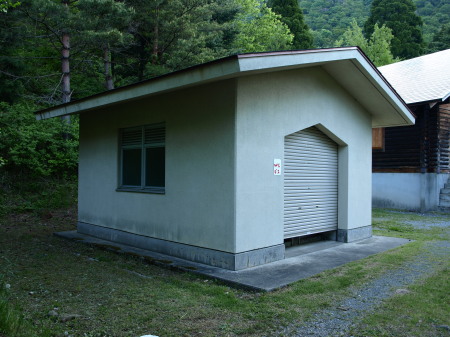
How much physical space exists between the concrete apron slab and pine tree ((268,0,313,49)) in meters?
28.1

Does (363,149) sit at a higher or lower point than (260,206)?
higher

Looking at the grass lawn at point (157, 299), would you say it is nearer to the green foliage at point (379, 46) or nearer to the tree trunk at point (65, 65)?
the tree trunk at point (65, 65)

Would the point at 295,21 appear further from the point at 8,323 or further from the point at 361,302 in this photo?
the point at 8,323

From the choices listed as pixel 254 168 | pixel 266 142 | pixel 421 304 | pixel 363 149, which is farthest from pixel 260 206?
pixel 363 149

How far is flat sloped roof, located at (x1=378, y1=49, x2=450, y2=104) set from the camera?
14.2m

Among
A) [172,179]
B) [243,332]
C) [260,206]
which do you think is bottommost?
[243,332]

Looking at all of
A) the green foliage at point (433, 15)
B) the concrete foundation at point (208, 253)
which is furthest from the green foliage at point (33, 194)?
the green foliage at point (433, 15)

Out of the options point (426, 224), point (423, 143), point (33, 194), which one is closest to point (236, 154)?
point (426, 224)

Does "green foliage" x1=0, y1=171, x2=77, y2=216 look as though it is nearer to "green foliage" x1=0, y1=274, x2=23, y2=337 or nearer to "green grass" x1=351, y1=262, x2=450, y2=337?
"green foliage" x1=0, y1=274, x2=23, y2=337

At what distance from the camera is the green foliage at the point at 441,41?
35.8 meters

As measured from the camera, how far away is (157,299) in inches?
191

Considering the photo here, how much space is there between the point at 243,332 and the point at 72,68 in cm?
1727

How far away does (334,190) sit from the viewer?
28.8 feet

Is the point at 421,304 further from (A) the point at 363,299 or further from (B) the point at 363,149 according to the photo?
(B) the point at 363,149
